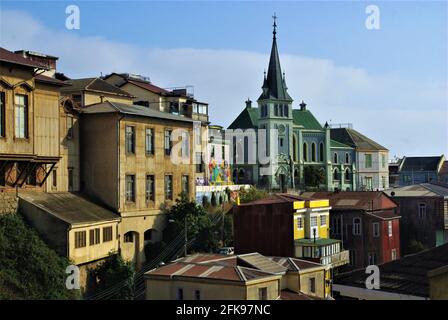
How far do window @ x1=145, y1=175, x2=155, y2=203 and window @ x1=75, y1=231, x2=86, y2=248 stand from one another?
7812 millimetres

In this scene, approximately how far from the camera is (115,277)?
3166 centimetres

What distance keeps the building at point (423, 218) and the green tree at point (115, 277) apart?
26796 millimetres

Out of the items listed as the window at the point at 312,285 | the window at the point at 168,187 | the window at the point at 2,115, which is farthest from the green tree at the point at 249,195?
the window at the point at 2,115

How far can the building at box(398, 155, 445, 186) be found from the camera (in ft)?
329

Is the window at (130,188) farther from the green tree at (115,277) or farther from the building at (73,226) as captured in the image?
the green tree at (115,277)

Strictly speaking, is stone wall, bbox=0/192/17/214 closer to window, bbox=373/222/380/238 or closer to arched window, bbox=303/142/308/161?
window, bbox=373/222/380/238

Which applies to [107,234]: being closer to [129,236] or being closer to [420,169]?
[129,236]

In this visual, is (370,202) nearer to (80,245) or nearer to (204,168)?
(204,168)

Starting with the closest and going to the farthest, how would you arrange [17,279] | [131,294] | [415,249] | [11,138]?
[17,279] < [11,138] < [131,294] < [415,249]

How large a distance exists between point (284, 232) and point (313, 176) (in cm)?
4125

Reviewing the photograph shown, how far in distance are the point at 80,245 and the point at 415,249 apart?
2952 cm

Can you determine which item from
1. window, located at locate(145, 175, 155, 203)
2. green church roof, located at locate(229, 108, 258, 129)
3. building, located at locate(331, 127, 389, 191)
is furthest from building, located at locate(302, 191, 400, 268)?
building, located at locate(331, 127, 389, 191)

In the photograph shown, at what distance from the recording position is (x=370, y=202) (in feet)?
156
